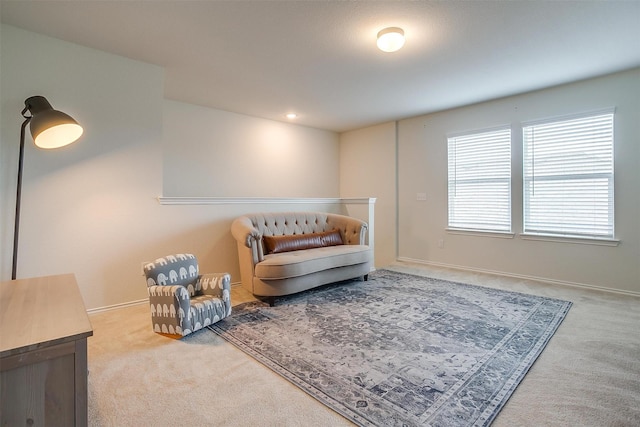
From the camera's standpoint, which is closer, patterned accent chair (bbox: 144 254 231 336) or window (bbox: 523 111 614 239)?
patterned accent chair (bbox: 144 254 231 336)

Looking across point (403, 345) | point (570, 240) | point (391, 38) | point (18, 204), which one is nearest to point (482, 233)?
point (570, 240)

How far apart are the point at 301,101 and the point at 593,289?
4.33 metres

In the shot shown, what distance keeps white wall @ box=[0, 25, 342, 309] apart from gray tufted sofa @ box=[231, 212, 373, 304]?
1.68 feet

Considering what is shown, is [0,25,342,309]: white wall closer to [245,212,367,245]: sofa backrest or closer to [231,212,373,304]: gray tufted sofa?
[245,212,367,245]: sofa backrest

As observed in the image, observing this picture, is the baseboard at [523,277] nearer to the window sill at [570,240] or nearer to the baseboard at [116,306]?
the window sill at [570,240]

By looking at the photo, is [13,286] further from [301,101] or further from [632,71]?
[632,71]

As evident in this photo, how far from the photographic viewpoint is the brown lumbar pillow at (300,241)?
375 cm

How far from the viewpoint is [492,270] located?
4523 mm

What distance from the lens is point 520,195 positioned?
4242 mm

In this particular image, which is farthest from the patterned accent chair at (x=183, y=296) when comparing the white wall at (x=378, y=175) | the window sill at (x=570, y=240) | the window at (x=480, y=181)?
the window sill at (x=570, y=240)

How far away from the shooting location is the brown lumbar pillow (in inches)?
148

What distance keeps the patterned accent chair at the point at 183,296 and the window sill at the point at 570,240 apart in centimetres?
389

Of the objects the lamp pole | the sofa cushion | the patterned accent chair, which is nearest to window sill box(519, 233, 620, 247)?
the sofa cushion

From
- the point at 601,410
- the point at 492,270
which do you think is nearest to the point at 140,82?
the point at 601,410
